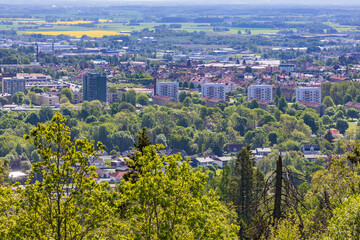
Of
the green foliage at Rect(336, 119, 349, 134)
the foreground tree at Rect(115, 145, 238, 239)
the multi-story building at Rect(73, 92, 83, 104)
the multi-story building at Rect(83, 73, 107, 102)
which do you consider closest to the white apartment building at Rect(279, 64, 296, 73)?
the multi-story building at Rect(83, 73, 107, 102)

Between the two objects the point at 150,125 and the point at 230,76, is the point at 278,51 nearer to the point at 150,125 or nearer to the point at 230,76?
the point at 230,76

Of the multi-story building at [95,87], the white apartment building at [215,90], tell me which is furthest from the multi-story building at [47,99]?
the white apartment building at [215,90]

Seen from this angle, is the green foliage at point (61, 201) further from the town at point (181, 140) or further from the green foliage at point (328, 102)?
the green foliage at point (328, 102)

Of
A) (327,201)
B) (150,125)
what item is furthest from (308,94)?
(327,201)

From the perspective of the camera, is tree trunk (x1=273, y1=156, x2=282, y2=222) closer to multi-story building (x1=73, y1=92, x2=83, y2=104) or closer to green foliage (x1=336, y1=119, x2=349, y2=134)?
green foliage (x1=336, y1=119, x2=349, y2=134)

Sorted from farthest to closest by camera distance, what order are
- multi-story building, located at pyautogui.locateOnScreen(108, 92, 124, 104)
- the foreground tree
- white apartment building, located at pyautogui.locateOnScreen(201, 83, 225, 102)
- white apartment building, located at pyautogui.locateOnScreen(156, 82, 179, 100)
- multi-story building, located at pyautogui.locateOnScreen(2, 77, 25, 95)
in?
multi-story building, located at pyautogui.locateOnScreen(2, 77, 25, 95) → white apartment building, located at pyautogui.locateOnScreen(201, 83, 225, 102) → white apartment building, located at pyautogui.locateOnScreen(156, 82, 179, 100) → multi-story building, located at pyautogui.locateOnScreen(108, 92, 124, 104) → the foreground tree

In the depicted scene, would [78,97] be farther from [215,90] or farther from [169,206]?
[169,206]
